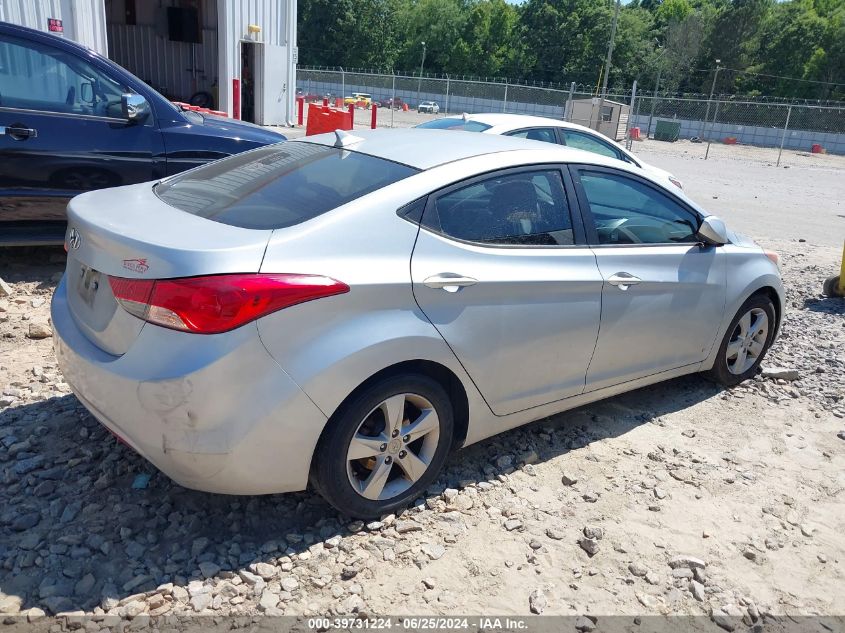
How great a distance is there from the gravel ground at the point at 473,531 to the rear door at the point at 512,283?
531 millimetres

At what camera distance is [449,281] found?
9.85 feet

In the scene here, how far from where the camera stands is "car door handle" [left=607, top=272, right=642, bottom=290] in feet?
12.1

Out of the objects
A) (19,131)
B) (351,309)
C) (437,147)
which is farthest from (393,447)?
(19,131)

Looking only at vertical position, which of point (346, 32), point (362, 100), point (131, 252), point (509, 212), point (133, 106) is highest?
point (346, 32)

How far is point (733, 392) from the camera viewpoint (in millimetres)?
4859

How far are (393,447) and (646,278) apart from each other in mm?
1771

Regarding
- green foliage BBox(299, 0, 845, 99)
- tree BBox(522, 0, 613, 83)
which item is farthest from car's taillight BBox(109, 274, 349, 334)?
tree BBox(522, 0, 613, 83)

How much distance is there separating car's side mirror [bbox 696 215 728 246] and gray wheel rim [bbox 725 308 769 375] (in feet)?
2.20

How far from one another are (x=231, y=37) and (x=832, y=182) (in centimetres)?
1959

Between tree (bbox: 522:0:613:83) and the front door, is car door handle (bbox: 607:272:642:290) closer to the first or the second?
the front door

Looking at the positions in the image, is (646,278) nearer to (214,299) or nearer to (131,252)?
(214,299)

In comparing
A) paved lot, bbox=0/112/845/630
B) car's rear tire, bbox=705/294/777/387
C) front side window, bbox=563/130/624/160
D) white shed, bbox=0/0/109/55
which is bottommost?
Result: paved lot, bbox=0/112/845/630

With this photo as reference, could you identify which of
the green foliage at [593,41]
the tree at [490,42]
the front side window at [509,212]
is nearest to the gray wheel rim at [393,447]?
the front side window at [509,212]

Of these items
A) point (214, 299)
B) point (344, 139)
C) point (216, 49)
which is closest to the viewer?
point (214, 299)
